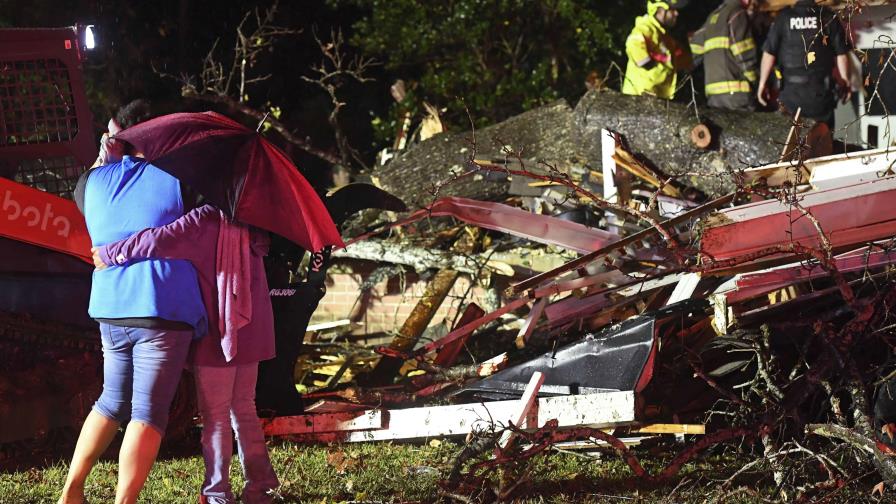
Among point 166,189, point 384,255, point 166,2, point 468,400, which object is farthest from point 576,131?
point 166,2

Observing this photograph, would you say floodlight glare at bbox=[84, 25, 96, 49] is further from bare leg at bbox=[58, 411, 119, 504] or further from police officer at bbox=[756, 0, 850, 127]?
police officer at bbox=[756, 0, 850, 127]

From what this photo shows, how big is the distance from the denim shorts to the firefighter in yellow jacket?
6.98m

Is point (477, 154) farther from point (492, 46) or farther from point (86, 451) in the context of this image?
point (86, 451)

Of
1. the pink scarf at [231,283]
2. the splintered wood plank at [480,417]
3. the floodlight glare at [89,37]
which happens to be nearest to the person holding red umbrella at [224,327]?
the pink scarf at [231,283]

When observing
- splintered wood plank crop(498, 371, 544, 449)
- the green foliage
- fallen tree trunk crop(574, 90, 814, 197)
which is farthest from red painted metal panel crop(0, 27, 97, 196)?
the green foliage

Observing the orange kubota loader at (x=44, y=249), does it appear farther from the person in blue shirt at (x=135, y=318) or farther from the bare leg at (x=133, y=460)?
the bare leg at (x=133, y=460)

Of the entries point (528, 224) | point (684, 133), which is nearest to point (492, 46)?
point (684, 133)

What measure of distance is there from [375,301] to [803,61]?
14.4ft

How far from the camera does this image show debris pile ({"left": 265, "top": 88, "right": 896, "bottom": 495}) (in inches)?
205

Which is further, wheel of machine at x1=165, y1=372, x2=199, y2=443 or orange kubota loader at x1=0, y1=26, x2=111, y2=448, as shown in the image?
wheel of machine at x1=165, y1=372, x2=199, y2=443

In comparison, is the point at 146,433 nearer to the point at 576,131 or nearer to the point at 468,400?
the point at 468,400

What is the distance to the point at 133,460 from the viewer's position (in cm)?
453

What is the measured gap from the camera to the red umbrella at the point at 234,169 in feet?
15.4

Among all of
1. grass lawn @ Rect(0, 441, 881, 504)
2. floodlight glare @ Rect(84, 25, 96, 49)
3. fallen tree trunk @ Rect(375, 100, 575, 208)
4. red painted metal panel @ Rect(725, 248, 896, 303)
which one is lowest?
grass lawn @ Rect(0, 441, 881, 504)
